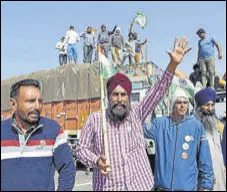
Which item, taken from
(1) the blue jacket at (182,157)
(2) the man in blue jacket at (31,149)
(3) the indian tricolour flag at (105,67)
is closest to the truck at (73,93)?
(1) the blue jacket at (182,157)

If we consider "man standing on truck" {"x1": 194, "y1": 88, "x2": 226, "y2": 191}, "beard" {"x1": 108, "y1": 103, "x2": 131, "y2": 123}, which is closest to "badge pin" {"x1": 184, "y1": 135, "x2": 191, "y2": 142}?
"man standing on truck" {"x1": 194, "y1": 88, "x2": 226, "y2": 191}

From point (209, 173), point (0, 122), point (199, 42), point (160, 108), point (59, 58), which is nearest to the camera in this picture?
point (0, 122)

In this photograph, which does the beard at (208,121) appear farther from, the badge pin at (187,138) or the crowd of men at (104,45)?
the crowd of men at (104,45)

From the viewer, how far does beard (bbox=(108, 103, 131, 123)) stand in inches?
122

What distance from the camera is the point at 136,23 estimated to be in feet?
41.3

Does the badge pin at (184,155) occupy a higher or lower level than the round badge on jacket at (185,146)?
lower

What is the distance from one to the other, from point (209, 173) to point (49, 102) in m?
8.99

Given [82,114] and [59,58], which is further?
[59,58]

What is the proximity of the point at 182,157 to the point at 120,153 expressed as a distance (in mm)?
708

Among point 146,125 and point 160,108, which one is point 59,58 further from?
point 146,125

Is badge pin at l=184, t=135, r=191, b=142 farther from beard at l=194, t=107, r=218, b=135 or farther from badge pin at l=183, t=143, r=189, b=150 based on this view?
beard at l=194, t=107, r=218, b=135

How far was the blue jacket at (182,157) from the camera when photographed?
342 centimetres

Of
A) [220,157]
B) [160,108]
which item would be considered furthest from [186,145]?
[160,108]

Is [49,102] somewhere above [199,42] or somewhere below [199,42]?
below
